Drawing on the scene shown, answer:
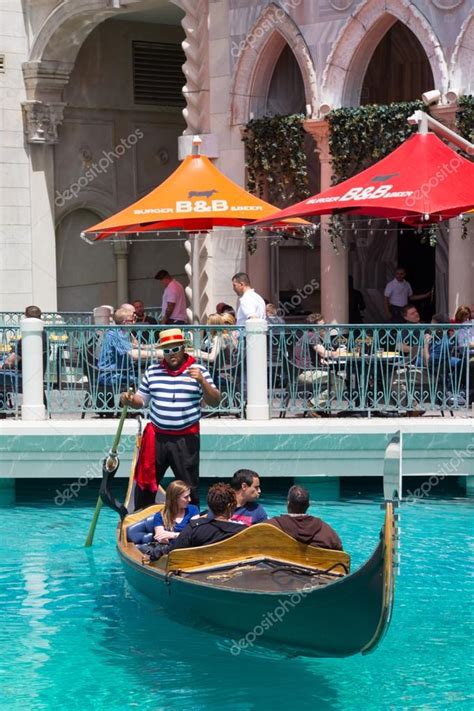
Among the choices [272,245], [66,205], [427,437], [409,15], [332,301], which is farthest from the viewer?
[66,205]

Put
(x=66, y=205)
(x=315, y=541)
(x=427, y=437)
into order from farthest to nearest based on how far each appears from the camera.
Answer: (x=66, y=205), (x=427, y=437), (x=315, y=541)

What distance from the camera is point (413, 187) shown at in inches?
496

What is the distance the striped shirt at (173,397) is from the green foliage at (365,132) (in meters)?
6.56

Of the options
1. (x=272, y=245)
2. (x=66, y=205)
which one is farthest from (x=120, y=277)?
(x=272, y=245)

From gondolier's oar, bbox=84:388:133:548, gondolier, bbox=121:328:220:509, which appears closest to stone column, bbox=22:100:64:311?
gondolier's oar, bbox=84:388:133:548

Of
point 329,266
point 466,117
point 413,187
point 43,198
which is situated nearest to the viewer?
point 413,187

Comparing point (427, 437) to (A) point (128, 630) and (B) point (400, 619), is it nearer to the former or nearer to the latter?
(B) point (400, 619)

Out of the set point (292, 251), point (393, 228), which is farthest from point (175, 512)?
point (393, 228)

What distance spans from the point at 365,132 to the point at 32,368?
220 inches

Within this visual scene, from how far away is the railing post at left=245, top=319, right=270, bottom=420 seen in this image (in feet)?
41.5

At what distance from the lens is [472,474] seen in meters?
12.4

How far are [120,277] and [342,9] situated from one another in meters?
6.58

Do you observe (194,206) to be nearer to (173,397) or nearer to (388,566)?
(173,397)

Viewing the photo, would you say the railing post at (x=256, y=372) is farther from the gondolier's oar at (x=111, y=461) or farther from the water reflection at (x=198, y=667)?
the water reflection at (x=198, y=667)
